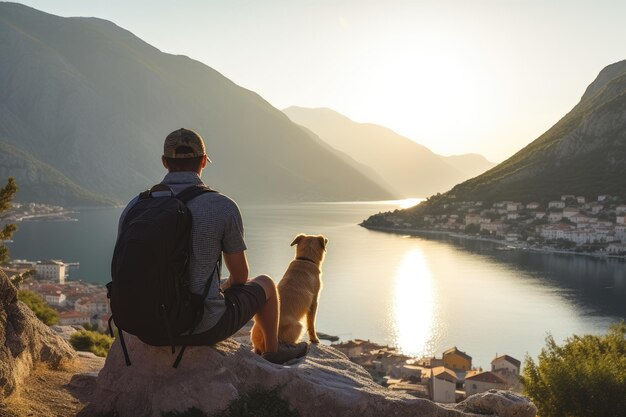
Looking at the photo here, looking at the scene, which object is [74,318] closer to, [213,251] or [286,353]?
[286,353]

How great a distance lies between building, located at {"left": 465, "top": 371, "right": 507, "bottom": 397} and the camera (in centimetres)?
3491

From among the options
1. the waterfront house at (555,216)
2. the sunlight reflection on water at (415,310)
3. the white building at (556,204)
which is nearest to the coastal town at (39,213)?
the sunlight reflection on water at (415,310)

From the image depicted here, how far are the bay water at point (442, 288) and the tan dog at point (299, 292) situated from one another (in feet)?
137

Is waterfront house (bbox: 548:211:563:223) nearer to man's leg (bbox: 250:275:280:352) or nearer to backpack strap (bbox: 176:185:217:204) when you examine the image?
man's leg (bbox: 250:275:280:352)

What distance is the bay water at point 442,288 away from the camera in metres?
51.2

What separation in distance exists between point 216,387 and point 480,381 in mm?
35500

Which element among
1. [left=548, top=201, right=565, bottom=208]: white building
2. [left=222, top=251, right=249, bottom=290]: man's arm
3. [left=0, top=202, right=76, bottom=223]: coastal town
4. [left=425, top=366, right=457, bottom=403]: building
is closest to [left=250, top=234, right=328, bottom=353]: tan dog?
[left=222, top=251, right=249, bottom=290]: man's arm

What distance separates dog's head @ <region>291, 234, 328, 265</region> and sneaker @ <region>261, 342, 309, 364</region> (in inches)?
39.6

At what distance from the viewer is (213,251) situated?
390cm

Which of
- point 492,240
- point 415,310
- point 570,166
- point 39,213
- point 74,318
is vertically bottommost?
point 415,310

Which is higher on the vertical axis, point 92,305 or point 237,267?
point 237,267

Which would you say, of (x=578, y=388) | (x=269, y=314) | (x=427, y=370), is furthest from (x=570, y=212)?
(x=269, y=314)

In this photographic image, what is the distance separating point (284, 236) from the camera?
114 metres

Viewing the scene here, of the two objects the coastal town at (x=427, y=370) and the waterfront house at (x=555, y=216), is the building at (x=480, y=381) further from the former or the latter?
the waterfront house at (x=555, y=216)
